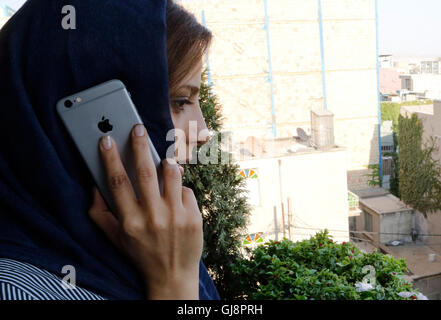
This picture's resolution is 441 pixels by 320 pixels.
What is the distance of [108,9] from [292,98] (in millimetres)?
9174

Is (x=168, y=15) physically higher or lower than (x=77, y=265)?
higher

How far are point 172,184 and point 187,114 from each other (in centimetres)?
16

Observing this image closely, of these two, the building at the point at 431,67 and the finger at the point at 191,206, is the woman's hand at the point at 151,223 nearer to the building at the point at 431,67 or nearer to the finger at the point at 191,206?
the finger at the point at 191,206

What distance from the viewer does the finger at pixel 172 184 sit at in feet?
1.28

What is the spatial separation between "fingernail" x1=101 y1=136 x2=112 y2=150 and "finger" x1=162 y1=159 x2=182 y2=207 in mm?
58

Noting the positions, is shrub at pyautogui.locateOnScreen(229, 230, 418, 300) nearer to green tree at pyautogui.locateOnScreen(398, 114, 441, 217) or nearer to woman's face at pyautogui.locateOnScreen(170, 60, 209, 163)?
woman's face at pyautogui.locateOnScreen(170, 60, 209, 163)

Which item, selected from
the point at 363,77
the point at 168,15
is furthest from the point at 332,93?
the point at 168,15

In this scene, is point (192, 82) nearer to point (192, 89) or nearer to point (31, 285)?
point (192, 89)

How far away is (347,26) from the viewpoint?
30.6 feet

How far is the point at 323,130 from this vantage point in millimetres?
4809

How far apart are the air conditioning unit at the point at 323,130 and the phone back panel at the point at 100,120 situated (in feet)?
15.1

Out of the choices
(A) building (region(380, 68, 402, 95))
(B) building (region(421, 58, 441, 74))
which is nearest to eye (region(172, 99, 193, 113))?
(A) building (region(380, 68, 402, 95))

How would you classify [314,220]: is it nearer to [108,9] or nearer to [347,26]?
[108,9]

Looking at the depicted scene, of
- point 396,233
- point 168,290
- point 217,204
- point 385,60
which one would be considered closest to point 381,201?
point 396,233
